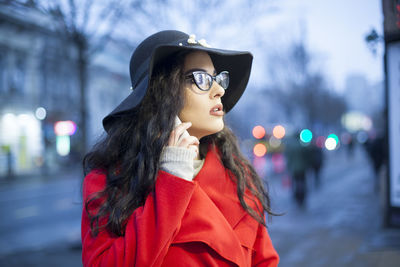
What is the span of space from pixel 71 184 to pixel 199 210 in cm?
1776

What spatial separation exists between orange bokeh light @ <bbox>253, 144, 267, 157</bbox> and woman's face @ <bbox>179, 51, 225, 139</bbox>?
25.9 m

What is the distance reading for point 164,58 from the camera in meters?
1.68

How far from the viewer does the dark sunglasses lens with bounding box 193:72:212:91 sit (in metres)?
1.68

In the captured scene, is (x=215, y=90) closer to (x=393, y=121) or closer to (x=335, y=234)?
(x=393, y=121)

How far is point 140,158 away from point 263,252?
0.74 m

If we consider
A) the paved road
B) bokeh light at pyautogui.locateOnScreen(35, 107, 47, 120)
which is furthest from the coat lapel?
bokeh light at pyautogui.locateOnScreen(35, 107, 47, 120)

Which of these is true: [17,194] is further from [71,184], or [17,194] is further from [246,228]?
[246,228]

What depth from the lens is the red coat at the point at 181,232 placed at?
4.75 feet

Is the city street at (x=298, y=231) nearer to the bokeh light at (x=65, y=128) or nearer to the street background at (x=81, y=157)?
the street background at (x=81, y=157)

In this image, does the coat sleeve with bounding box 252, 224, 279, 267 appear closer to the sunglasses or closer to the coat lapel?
the coat lapel

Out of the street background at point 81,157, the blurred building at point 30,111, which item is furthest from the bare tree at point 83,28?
the blurred building at point 30,111

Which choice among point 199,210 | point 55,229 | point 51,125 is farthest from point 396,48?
point 51,125

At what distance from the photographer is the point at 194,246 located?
1.58m

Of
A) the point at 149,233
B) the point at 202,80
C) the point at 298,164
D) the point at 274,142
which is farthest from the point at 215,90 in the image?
the point at 274,142
